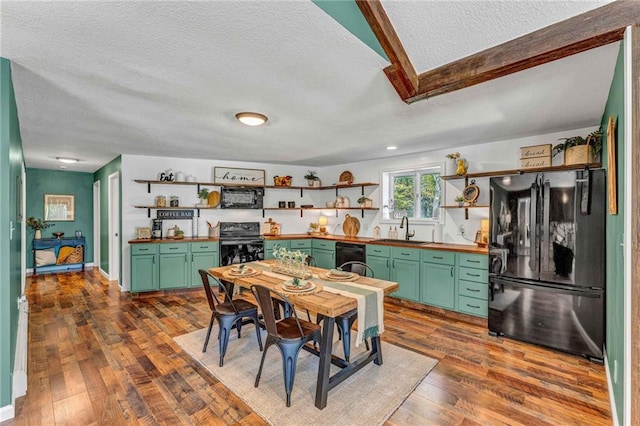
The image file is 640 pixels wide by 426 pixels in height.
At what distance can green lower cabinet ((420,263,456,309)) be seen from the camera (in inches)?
152

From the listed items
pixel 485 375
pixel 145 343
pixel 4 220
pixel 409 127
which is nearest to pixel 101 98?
pixel 4 220

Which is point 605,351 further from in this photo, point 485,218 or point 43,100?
point 43,100

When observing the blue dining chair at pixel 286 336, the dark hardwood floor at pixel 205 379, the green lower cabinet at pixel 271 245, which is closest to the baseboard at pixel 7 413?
the dark hardwood floor at pixel 205 379

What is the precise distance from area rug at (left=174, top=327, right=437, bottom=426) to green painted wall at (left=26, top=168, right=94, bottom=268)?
5.86 meters

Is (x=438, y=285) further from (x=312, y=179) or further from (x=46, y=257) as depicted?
Result: (x=46, y=257)

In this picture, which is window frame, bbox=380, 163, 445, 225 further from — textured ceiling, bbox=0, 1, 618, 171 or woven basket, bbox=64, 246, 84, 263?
woven basket, bbox=64, 246, 84, 263

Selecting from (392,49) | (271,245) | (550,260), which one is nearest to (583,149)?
(550,260)

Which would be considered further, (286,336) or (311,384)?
(311,384)

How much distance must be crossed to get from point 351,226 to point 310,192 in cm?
138

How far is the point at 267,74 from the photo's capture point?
210cm

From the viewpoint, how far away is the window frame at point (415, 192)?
4.63 metres

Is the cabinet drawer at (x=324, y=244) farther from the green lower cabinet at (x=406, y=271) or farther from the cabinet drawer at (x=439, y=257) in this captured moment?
the cabinet drawer at (x=439, y=257)

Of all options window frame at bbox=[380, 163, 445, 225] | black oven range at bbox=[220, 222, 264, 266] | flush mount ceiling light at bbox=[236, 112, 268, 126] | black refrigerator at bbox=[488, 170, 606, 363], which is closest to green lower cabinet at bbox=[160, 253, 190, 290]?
black oven range at bbox=[220, 222, 264, 266]

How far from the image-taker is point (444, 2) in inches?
57.4
